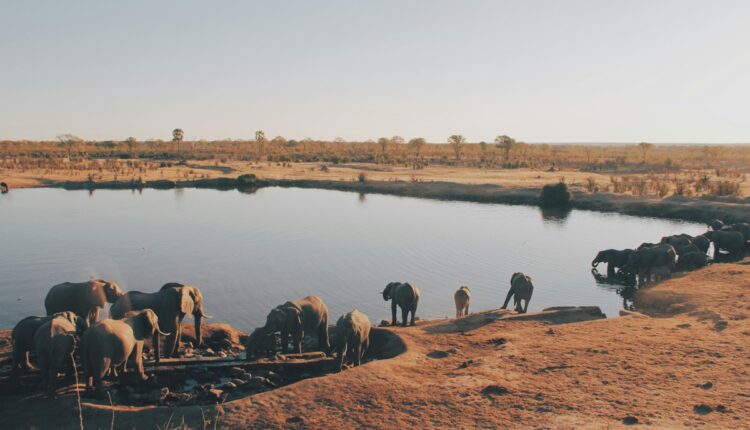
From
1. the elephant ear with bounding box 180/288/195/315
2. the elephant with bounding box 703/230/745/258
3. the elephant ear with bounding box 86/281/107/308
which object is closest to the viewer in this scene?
the elephant ear with bounding box 180/288/195/315

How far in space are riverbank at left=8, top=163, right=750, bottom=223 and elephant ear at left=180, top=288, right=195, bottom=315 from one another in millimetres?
28834

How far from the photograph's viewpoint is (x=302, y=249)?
84.7 ft

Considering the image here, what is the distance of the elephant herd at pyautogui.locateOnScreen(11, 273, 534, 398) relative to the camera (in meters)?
9.91

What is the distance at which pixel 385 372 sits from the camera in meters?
10.6

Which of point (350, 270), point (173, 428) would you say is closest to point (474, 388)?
point (173, 428)

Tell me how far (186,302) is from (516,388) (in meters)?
7.12

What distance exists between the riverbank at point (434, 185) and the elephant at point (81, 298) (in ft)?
97.5

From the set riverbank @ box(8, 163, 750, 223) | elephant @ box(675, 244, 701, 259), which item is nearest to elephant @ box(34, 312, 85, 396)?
elephant @ box(675, 244, 701, 259)

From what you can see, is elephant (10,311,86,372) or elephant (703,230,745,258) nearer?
elephant (10,311,86,372)

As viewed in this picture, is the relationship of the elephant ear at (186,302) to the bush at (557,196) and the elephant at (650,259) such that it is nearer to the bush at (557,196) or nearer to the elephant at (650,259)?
the elephant at (650,259)

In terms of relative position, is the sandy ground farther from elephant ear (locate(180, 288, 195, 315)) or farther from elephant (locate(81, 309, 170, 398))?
elephant ear (locate(180, 288, 195, 315))

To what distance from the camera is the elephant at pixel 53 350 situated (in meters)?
9.85

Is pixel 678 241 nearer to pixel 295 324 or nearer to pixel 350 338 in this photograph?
pixel 350 338

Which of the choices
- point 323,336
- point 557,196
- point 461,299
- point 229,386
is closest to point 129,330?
point 229,386
